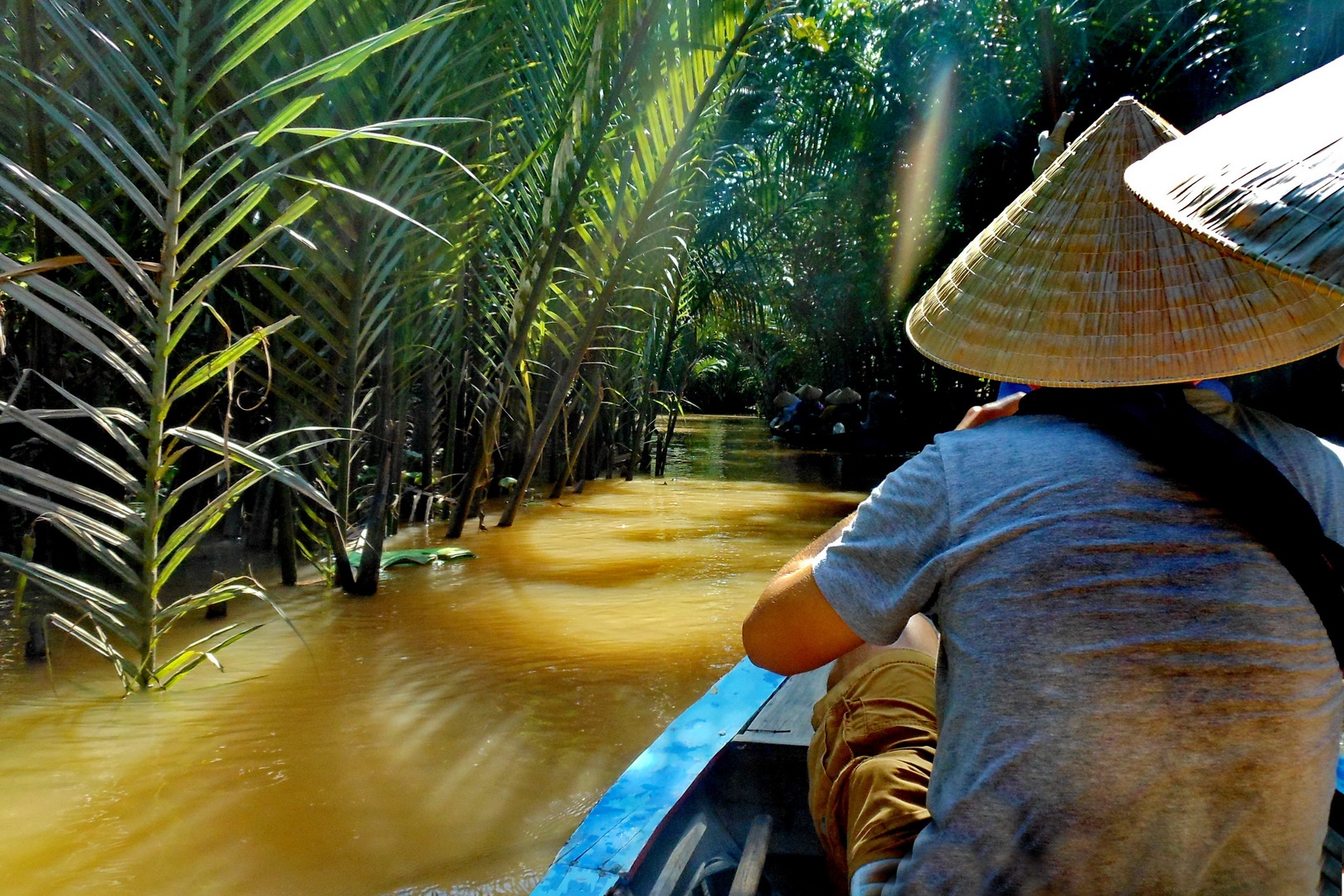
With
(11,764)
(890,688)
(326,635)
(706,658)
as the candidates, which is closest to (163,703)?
(11,764)

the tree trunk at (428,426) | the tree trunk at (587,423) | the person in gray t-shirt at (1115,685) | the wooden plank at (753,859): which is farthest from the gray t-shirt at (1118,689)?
the tree trunk at (587,423)

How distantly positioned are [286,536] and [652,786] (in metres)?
2.63

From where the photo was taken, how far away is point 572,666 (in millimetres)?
3232

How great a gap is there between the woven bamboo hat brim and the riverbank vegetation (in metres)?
1.48

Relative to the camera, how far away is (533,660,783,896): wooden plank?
1.42 meters

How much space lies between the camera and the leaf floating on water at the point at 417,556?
14.5 ft

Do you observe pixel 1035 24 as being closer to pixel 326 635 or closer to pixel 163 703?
pixel 326 635

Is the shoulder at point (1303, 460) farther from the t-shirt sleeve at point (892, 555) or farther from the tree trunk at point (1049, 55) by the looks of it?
the tree trunk at point (1049, 55)

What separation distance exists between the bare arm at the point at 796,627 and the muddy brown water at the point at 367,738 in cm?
104

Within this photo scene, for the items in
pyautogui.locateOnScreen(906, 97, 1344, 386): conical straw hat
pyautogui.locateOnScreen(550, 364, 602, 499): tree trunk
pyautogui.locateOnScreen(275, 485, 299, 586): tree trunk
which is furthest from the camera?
pyautogui.locateOnScreen(550, 364, 602, 499): tree trunk

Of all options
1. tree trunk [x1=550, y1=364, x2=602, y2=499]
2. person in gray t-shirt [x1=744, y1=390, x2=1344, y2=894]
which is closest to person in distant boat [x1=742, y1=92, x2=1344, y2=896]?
person in gray t-shirt [x1=744, y1=390, x2=1344, y2=894]

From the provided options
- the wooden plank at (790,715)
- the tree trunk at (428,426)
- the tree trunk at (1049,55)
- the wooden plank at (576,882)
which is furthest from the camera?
the tree trunk at (1049,55)

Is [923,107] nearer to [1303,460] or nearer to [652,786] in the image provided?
[652,786]

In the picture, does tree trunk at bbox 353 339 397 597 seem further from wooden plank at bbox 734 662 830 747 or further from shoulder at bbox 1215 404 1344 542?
shoulder at bbox 1215 404 1344 542
